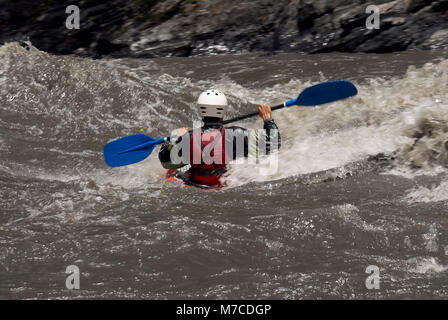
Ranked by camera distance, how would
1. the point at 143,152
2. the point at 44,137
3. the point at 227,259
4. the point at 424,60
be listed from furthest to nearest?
the point at 424,60
the point at 44,137
the point at 143,152
the point at 227,259

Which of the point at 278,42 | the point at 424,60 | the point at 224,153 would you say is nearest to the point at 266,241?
the point at 224,153

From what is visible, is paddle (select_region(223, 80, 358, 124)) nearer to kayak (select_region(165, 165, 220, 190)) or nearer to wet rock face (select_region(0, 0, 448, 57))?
kayak (select_region(165, 165, 220, 190))

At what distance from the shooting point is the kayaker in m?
5.30

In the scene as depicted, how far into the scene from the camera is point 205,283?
3.60 metres

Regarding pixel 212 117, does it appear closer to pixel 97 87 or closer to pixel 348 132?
pixel 348 132

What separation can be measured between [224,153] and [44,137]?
254 centimetres

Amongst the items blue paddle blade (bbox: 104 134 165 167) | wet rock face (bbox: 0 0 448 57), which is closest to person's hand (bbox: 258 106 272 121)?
blue paddle blade (bbox: 104 134 165 167)

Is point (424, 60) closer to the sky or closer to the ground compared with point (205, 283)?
closer to the ground

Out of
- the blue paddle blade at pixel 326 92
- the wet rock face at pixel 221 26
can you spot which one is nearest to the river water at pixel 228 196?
the blue paddle blade at pixel 326 92

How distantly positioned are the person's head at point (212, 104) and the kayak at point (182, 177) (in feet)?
1.77

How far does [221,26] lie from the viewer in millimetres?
10742

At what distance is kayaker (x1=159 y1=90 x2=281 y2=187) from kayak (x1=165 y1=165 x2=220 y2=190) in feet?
0.10

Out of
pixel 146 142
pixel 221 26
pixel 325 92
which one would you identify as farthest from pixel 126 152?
pixel 221 26

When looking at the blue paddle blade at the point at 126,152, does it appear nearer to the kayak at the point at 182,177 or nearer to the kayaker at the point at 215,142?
the kayak at the point at 182,177
